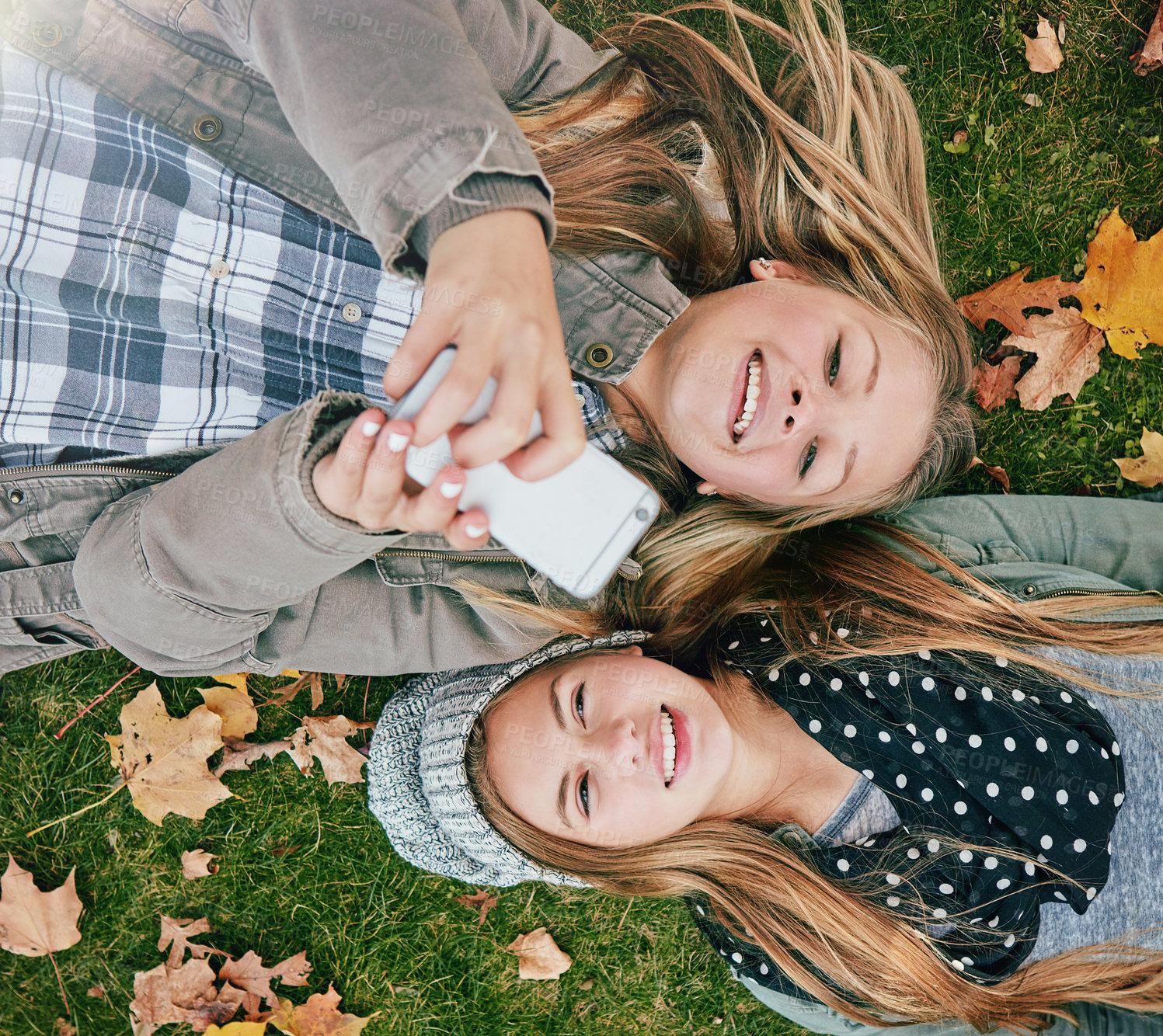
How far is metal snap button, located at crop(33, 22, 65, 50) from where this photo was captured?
247cm

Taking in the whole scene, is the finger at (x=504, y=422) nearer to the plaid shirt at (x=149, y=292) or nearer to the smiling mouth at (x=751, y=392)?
the smiling mouth at (x=751, y=392)

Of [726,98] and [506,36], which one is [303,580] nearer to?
[506,36]

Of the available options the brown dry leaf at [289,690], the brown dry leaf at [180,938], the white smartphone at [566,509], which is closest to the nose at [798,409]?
the white smartphone at [566,509]

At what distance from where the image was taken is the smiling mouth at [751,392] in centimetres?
261

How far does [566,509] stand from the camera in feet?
6.64

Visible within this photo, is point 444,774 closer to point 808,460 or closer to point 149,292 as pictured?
point 808,460

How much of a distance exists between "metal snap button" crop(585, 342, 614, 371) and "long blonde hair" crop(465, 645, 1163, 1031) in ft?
3.88

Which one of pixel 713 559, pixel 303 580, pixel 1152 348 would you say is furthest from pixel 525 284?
pixel 1152 348

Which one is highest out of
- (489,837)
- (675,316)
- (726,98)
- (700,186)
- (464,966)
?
(726,98)

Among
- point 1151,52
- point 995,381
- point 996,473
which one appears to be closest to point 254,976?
point 996,473

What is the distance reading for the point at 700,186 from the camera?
9.77ft

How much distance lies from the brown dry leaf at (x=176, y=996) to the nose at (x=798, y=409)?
325 cm

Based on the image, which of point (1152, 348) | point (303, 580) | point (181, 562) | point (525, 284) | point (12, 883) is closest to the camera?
Answer: point (525, 284)

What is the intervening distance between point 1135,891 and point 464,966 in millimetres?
2713
